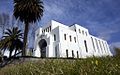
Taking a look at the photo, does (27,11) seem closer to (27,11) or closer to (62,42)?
(27,11)

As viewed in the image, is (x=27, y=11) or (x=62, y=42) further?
(x=62, y=42)

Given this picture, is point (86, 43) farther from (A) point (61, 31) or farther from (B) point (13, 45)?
(B) point (13, 45)

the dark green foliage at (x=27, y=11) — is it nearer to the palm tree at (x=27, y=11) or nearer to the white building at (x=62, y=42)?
the palm tree at (x=27, y=11)

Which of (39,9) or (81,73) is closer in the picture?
(81,73)

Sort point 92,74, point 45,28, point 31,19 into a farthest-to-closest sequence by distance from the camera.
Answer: point 45,28 → point 31,19 → point 92,74

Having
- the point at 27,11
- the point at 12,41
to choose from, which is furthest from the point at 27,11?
the point at 12,41

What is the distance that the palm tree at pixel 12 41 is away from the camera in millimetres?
38622

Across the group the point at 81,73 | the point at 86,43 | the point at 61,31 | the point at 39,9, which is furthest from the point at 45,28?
the point at 81,73

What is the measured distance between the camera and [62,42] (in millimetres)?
44156

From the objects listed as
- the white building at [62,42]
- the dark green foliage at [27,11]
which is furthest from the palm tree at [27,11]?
the white building at [62,42]

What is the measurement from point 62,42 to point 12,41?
1177 centimetres

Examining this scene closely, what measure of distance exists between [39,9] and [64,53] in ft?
41.2

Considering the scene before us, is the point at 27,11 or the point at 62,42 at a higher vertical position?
the point at 27,11

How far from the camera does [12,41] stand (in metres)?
39.9
